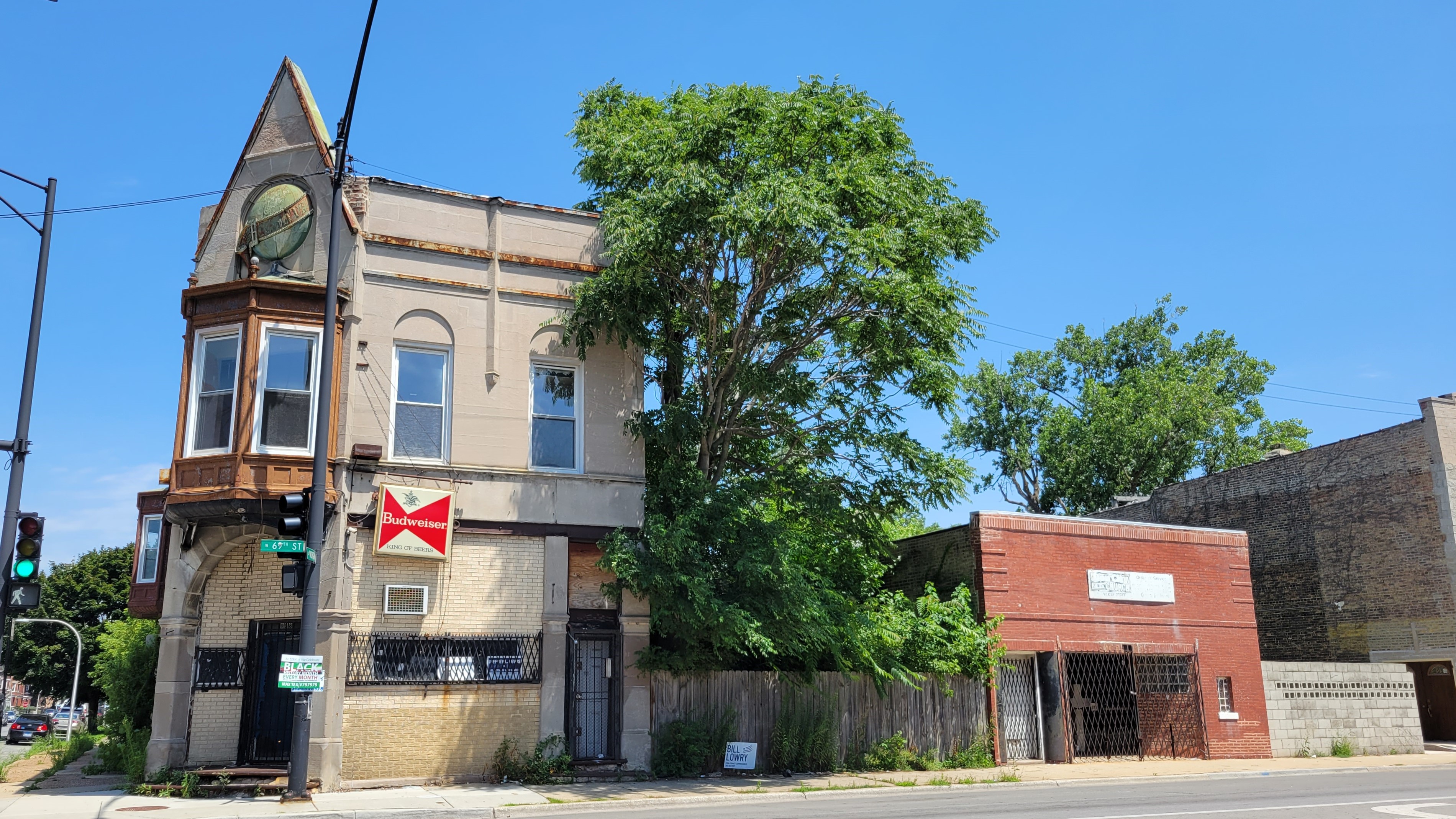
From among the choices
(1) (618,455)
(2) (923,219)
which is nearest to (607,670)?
(1) (618,455)

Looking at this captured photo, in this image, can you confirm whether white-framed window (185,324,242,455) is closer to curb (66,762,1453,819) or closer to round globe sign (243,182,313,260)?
round globe sign (243,182,313,260)

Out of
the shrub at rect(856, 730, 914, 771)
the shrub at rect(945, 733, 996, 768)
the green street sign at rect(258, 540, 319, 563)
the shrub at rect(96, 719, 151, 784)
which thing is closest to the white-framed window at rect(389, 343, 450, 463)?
the green street sign at rect(258, 540, 319, 563)

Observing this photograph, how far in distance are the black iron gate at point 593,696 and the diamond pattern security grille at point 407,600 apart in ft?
8.22

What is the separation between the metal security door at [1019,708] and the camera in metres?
21.6

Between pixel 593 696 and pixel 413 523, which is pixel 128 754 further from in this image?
pixel 593 696

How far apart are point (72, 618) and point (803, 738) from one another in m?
50.9

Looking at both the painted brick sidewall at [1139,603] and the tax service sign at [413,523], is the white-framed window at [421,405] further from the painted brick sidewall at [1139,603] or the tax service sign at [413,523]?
the painted brick sidewall at [1139,603]

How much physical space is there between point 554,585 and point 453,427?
3.09 m

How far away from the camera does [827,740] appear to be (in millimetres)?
19125

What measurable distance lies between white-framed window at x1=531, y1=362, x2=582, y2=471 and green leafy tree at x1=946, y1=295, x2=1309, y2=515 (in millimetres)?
23544

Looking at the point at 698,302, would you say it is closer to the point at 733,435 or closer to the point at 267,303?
the point at 733,435

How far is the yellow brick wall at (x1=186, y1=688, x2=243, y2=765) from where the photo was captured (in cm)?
1697

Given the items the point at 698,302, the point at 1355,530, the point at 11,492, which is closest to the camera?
the point at 11,492

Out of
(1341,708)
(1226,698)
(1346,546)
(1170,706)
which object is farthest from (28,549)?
(1346,546)
